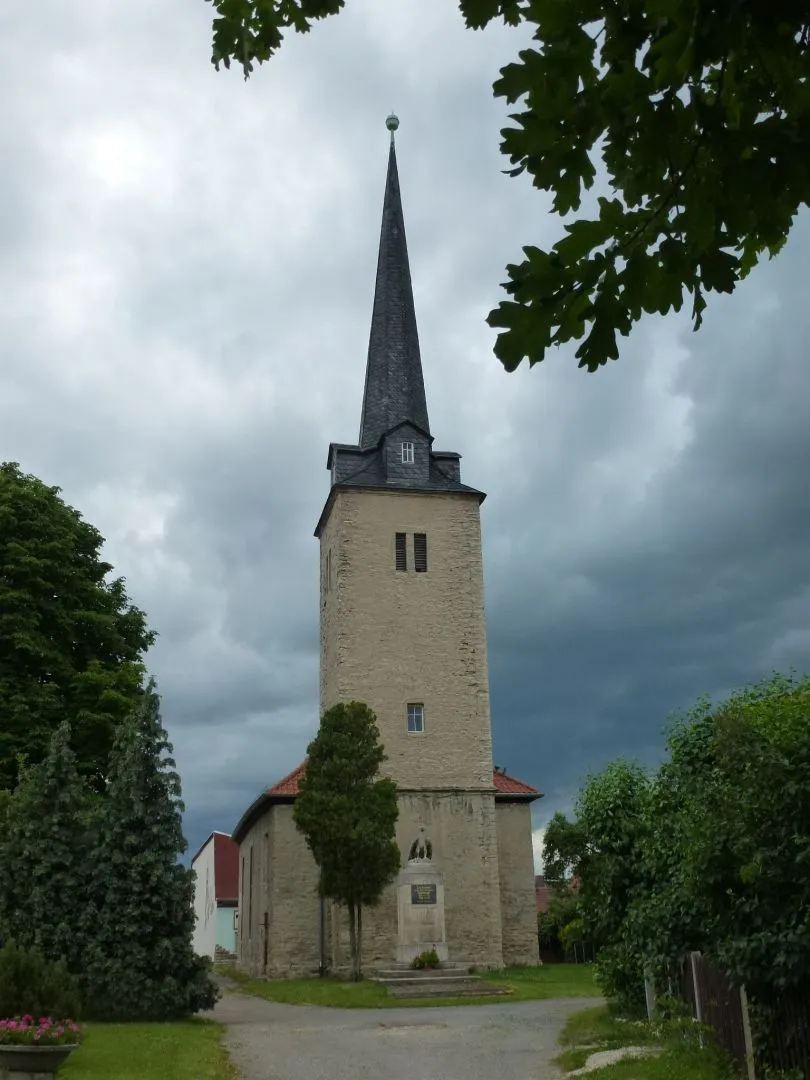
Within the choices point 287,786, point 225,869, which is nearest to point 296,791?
point 287,786

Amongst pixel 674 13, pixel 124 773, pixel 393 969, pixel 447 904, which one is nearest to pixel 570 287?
pixel 674 13

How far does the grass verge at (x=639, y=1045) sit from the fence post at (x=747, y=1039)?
0.43m

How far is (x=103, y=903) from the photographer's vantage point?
1841 centimetres

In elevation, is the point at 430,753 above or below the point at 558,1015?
above

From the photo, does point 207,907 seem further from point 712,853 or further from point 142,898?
point 712,853

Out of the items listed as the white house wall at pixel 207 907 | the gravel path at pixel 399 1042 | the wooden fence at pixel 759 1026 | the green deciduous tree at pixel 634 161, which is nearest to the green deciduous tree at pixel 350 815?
the gravel path at pixel 399 1042

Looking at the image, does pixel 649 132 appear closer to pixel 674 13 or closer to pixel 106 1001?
pixel 674 13

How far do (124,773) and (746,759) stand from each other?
41.1 ft

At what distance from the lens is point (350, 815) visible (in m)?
27.0

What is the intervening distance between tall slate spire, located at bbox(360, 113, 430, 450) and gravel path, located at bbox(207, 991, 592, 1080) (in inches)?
800

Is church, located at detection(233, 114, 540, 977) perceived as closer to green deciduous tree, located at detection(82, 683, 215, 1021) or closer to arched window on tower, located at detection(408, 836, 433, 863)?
arched window on tower, located at detection(408, 836, 433, 863)

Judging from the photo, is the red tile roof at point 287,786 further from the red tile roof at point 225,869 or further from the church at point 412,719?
the red tile roof at point 225,869

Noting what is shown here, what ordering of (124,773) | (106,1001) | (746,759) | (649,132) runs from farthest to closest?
(124,773) → (106,1001) → (746,759) → (649,132)

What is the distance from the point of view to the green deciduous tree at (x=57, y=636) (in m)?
23.2
